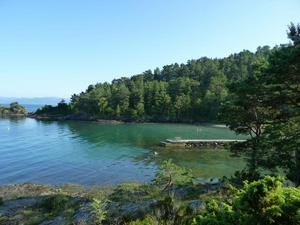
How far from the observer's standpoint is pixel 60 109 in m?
148

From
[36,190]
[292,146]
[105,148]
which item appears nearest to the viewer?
[292,146]

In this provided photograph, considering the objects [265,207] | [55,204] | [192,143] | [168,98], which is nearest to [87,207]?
[55,204]

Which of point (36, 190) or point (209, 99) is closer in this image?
point (36, 190)

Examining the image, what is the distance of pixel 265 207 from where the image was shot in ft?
21.8

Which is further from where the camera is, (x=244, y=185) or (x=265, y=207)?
(x=244, y=185)

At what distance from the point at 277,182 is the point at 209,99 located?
115m

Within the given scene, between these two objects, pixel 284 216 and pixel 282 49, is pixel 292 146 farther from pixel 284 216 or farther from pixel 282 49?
pixel 284 216

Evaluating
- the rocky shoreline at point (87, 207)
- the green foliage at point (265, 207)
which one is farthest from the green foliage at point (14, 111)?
the green foliage at point (265, 207)

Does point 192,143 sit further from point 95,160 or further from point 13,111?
point 13,111

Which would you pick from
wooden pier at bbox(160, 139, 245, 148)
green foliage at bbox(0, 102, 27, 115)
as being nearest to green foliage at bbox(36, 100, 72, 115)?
green foliage at bbox(0, 102, 27, 115)

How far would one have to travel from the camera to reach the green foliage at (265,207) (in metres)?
6.52

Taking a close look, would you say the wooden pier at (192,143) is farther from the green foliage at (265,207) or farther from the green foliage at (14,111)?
the green foliage at (14,111)

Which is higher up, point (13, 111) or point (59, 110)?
point (59, 110)

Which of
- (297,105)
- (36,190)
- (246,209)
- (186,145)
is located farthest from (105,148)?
(246,209)
